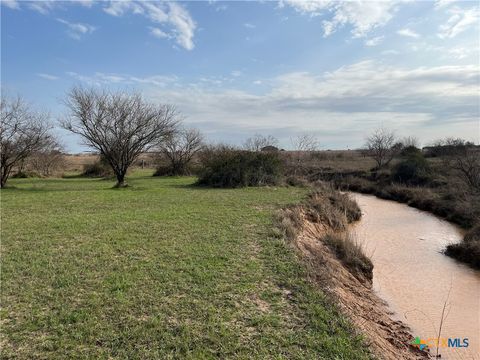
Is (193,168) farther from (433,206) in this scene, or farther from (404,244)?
(404,244)

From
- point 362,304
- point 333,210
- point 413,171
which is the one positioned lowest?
point 362,304

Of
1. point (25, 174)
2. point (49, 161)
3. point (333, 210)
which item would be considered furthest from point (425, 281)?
point (49, 161)

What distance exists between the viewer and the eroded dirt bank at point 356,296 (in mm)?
4160

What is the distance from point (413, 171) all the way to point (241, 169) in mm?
15232

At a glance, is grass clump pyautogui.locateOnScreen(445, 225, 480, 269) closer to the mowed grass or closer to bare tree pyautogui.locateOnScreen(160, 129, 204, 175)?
the mowed grass

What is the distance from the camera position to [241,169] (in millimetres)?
20594

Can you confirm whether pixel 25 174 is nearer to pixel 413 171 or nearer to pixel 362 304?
pixel 362 304

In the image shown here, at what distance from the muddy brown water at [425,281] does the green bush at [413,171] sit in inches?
458

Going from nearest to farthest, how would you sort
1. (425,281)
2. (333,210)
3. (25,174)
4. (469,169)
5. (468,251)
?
(425,281), (468,251), (333,210), (469,169), (25,174)

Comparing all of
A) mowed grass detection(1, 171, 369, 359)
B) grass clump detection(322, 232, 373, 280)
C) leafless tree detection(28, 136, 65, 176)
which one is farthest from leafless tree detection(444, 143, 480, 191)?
leafless tree detection(28, 136, 65, 176)

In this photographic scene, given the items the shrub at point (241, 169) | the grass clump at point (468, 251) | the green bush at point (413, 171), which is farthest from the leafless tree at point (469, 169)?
the shrub at point (241, 169)

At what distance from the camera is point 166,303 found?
13.5 feet

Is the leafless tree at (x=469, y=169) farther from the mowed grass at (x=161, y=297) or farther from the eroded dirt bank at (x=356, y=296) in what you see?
the mowed grass at (x=161, y=297)

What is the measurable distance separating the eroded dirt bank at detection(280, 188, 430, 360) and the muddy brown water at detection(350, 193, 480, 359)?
0.49 meters
